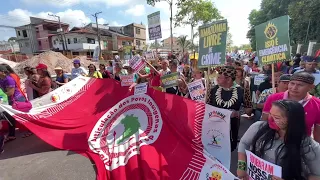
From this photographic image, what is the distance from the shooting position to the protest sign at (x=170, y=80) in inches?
159

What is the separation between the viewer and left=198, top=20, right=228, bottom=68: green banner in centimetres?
327

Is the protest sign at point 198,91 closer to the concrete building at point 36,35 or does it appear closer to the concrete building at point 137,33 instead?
the concrete building at point 36,35

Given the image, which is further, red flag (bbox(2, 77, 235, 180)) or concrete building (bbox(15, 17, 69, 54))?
concrete building (bbox(15, 17, 69, 54))

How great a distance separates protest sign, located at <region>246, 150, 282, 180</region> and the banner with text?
5.33 metres

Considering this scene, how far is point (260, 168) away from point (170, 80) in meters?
2.73

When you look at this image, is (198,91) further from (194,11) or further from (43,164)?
(194,11)

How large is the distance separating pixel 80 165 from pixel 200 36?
10.2ft

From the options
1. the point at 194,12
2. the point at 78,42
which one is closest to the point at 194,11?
the point at 194,12

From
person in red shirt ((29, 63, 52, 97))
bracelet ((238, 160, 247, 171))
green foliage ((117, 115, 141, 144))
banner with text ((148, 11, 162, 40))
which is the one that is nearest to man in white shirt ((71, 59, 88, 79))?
person in red shirt ((29, 63, 52, 97))

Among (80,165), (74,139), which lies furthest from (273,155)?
(74,139)

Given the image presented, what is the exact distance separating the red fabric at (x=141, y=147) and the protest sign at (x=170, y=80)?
0.40m

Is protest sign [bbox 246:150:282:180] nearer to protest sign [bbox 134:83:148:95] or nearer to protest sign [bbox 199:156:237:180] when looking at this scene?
protest sign [bbox 199:156:237:180]

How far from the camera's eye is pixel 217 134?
295cm

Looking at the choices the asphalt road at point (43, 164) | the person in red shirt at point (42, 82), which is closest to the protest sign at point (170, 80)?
the asphalt road at point (43, 164)
